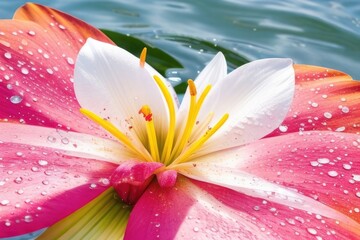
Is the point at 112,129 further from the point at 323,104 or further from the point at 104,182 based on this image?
the point at 323,104

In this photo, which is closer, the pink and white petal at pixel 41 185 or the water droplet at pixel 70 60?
the pink and white petal at pixel 41 185

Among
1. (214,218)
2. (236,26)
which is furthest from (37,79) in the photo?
(236,26)

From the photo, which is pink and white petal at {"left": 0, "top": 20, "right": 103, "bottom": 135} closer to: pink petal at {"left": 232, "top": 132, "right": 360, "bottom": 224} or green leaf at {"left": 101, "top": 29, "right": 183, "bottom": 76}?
pink petal at {"left": 232, "top": 132, "right": 360, "bottom": 224}

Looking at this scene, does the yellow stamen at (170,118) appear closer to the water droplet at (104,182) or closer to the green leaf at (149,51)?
the water droplet at (104,182)

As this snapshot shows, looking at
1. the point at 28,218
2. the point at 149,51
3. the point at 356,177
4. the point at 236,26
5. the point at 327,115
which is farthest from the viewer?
the point at 236,26

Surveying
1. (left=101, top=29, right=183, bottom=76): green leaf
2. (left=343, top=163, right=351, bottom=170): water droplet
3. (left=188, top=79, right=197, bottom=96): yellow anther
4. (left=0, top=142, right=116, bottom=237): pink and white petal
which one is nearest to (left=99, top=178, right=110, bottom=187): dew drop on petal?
(left=0, top=142, right=116, bottom=237): pink and white petal

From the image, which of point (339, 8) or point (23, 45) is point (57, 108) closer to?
point (23, 45)

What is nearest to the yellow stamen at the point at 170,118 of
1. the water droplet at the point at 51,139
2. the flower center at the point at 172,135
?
the flower center at the point at 172,135
